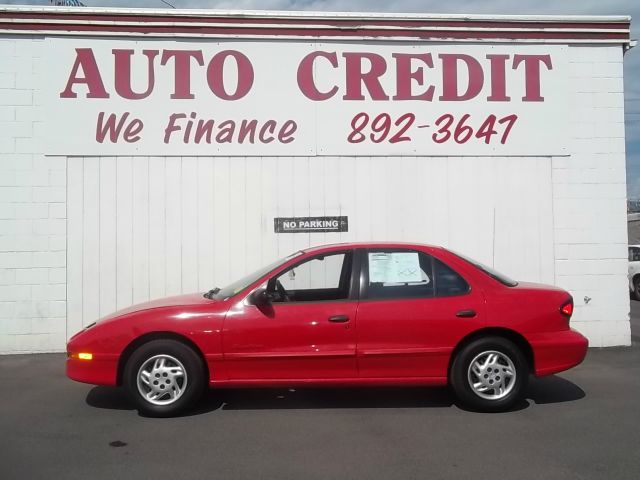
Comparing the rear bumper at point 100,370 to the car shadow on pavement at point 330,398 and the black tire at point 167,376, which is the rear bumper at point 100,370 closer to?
the black tire at point 167,376

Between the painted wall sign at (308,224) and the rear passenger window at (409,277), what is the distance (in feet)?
9.21

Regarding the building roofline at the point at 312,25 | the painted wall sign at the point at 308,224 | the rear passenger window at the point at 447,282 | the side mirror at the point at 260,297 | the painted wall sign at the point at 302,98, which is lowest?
the side mirror at the point at 260,297

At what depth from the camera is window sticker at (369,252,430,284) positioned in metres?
5.75

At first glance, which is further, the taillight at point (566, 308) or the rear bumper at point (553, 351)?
the taillight at point (566, 308)

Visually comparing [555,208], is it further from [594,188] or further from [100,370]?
[100,370]

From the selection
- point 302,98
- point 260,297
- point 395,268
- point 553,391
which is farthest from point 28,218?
point 553,391

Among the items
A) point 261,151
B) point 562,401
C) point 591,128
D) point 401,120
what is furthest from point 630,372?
point 261,151

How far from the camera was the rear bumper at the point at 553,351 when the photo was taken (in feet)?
18.3

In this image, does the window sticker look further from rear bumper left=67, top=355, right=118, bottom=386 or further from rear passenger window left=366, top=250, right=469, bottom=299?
rear bumper left=67, top=355, right=118, bottom=386

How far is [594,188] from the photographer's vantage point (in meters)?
8.87

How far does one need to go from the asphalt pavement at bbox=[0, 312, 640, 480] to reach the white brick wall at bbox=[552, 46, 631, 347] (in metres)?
2.40

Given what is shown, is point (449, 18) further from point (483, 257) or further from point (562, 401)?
point (562, 401)

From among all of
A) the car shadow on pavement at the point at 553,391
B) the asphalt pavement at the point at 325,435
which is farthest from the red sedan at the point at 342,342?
the car shadow on pavement at the point at 553,391

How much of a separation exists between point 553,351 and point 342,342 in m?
1.94
